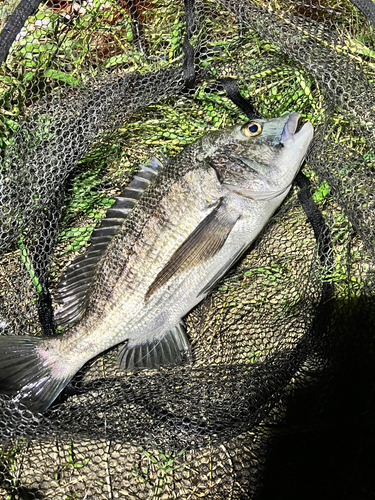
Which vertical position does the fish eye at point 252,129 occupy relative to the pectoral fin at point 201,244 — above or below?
above

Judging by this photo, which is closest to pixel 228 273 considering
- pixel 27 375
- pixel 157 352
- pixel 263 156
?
pixel 157 352

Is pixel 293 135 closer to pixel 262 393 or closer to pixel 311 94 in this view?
pixel 311 94

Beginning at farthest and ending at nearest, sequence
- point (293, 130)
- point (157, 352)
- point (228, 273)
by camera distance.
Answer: point (228, 273) → point (157, 352) → point (293, 130)

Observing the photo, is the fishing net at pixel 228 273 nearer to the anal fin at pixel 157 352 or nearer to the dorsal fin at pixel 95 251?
the anal fin at pixel 157 352

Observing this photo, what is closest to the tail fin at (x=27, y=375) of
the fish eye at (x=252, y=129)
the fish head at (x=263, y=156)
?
the fish head at (x=263, y=156)

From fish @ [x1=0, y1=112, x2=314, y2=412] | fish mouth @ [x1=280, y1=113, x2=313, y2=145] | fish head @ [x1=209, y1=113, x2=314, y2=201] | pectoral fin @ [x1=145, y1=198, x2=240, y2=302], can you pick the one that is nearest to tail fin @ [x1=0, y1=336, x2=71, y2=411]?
fish @ [x1=0, y1=112, x2=314, y2=412]

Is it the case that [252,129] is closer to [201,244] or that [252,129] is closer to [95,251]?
[201,244]

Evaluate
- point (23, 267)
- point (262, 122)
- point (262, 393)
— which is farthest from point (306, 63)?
point (23, 267)
